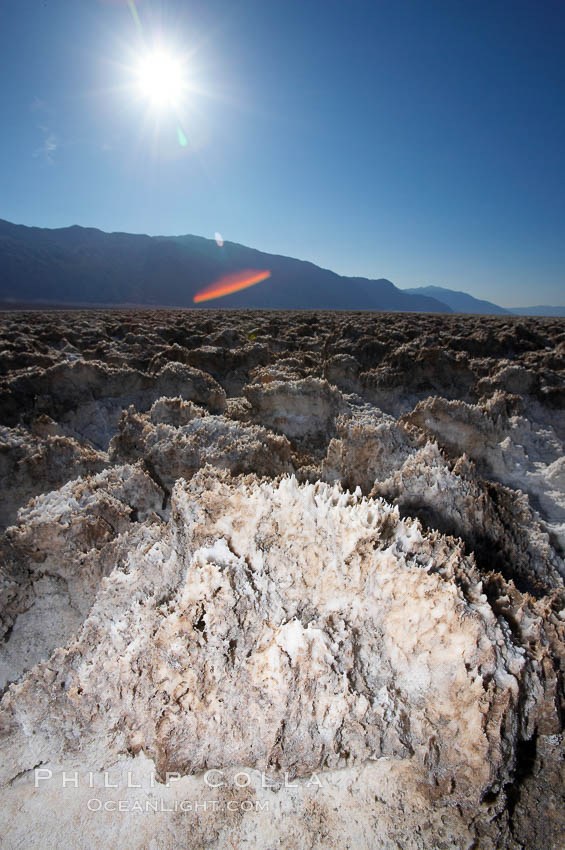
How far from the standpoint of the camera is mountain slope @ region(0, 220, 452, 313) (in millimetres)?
102438

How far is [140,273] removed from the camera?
126m

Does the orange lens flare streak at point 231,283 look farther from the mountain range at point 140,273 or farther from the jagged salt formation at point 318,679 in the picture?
the jagged salt formation at point 318,679

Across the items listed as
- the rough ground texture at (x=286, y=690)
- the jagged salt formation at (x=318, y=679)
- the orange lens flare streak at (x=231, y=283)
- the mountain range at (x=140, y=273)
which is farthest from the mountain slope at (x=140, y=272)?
the jagged salt formation at (x=318, y=679)

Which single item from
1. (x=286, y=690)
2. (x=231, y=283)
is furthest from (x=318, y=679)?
(x=231, y=283)

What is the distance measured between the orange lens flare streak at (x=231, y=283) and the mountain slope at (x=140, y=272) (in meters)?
2.24

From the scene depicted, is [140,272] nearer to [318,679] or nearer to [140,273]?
[140,273]

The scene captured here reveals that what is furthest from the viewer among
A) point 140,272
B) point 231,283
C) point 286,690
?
point 231,283

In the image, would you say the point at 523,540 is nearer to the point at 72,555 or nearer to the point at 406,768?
the point at 406,768

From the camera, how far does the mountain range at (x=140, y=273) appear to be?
334 feet

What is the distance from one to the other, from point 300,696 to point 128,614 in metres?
0.77

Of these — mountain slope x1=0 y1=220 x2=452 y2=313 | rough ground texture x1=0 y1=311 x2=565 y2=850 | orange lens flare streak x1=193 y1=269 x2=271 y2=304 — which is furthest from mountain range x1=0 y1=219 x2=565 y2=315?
rough ground texture x1=0 y1=311 x2=565 y2=850

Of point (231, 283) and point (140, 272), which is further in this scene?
point (231, 283)

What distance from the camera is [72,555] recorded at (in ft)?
7.33

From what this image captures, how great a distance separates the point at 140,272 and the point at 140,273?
0.68 meters
